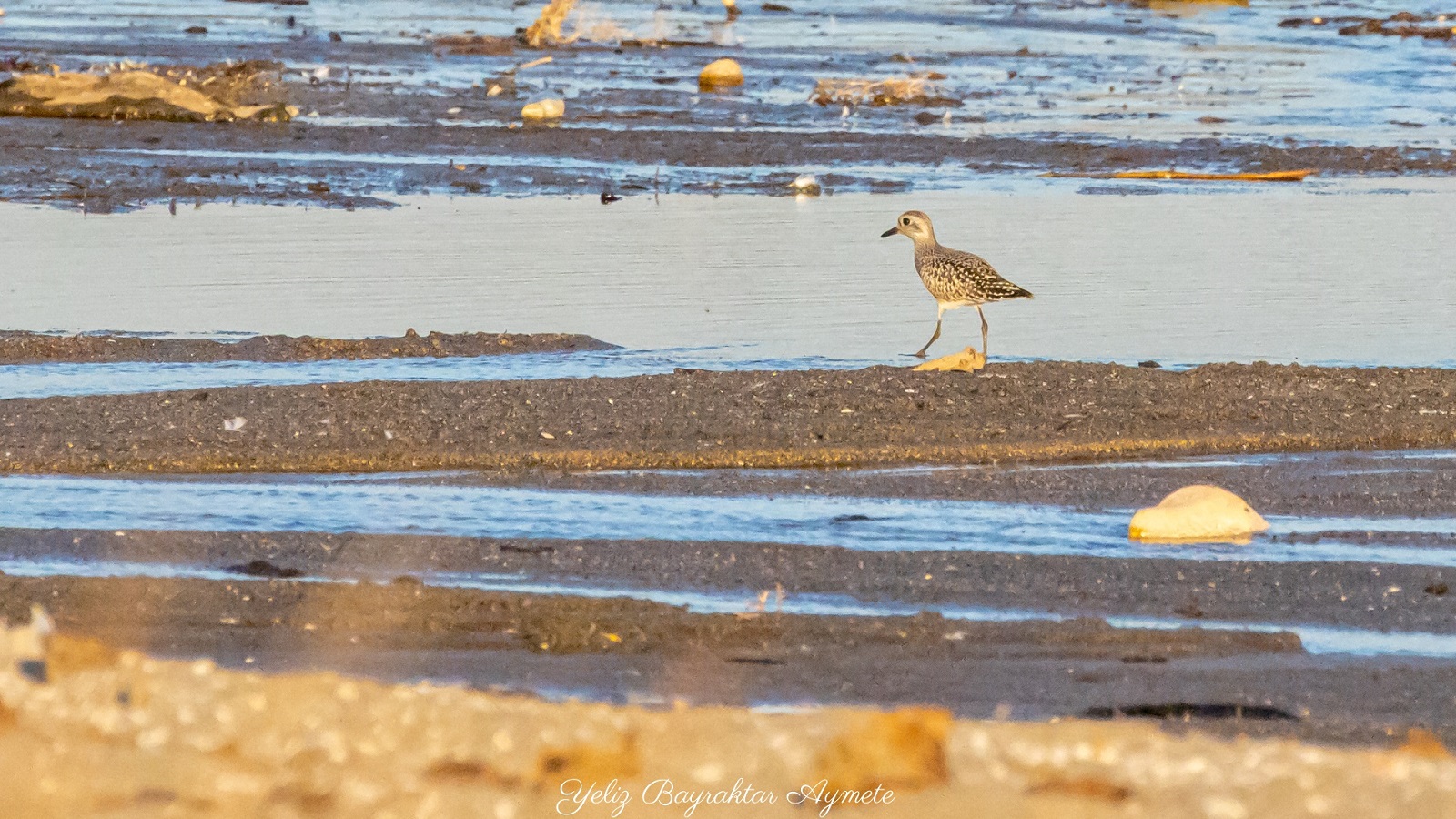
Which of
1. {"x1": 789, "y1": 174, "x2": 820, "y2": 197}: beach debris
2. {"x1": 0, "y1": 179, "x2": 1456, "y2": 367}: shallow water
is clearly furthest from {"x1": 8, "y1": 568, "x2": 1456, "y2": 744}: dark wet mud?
{"x1": 789, "y1": 174, "x2": 820, "y2": 197}: beach debris

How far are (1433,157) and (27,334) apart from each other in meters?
16.8

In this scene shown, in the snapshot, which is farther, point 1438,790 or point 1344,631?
point 1344,631

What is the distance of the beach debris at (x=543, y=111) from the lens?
85.1 ft

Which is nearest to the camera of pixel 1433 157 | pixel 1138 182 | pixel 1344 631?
pixel 1344 631

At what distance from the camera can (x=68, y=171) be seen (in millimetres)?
21062

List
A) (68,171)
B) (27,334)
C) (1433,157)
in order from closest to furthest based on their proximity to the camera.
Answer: (27,334), (68,171), (1433,157)

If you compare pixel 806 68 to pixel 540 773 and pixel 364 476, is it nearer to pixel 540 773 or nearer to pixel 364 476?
pixel 364 476

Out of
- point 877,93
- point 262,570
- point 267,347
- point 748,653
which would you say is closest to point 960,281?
point 267,347

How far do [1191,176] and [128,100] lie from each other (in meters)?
12.1

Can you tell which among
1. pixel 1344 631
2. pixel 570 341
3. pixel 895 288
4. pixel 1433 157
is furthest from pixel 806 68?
pixel 1344 631

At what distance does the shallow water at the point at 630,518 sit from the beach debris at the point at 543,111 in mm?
16074

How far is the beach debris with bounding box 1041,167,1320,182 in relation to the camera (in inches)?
901

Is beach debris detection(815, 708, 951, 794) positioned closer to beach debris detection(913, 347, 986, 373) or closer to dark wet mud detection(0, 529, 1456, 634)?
dark wet mud detection(0, 529, 1456, 634)

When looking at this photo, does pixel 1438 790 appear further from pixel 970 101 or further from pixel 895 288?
pixel 970 101
